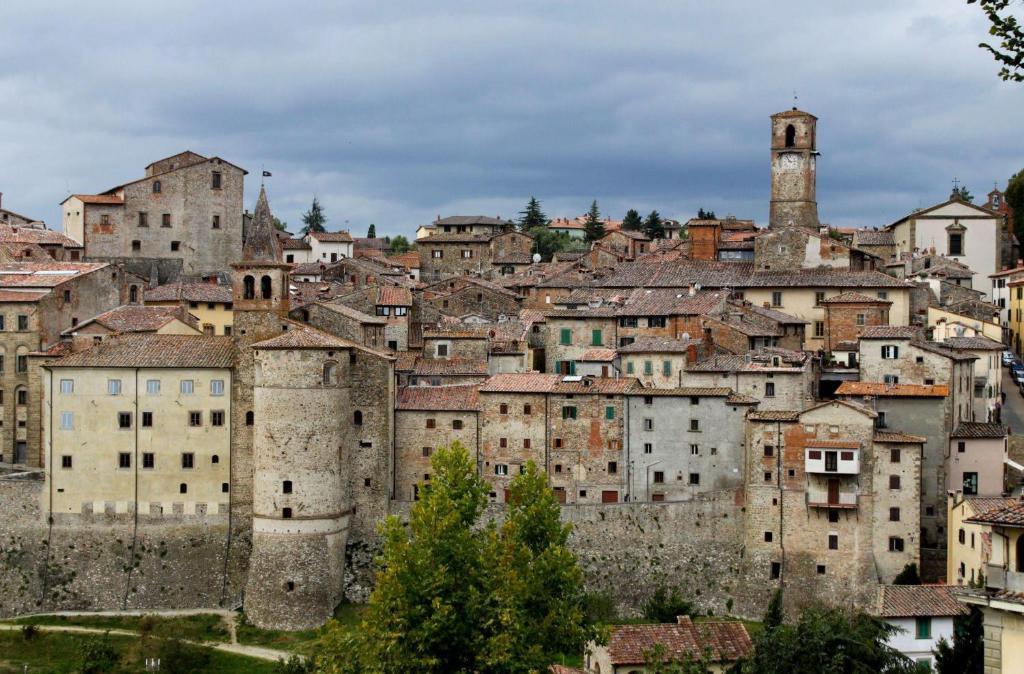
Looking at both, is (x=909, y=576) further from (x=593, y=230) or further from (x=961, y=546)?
(x=593, y=230)

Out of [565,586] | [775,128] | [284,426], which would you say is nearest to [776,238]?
[775,128]

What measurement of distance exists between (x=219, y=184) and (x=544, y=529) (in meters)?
42.8

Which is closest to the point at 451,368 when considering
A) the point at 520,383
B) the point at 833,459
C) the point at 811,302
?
the point at 520,383

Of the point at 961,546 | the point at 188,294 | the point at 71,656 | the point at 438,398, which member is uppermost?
the point at 188,294

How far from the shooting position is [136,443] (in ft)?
189

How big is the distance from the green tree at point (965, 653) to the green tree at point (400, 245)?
9645 centimetres

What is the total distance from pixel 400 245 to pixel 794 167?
69.1 metres

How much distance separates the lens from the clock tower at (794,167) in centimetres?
7706

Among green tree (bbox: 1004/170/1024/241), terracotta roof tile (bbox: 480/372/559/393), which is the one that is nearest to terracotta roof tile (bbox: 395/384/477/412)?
terracotta roof tile (bbox: 480/372/559/393)

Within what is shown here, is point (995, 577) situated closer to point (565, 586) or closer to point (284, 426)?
point (565, 586)

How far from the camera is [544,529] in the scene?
43406 millimetres

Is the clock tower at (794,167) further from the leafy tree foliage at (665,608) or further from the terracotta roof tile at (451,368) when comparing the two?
the leafy tree foliage at (665,608)

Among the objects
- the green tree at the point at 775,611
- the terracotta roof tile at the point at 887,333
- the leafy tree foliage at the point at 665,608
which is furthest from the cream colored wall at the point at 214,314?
the green tree at the point at 775,611

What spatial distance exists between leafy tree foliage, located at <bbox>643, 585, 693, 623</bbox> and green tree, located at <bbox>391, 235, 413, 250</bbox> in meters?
82.9
